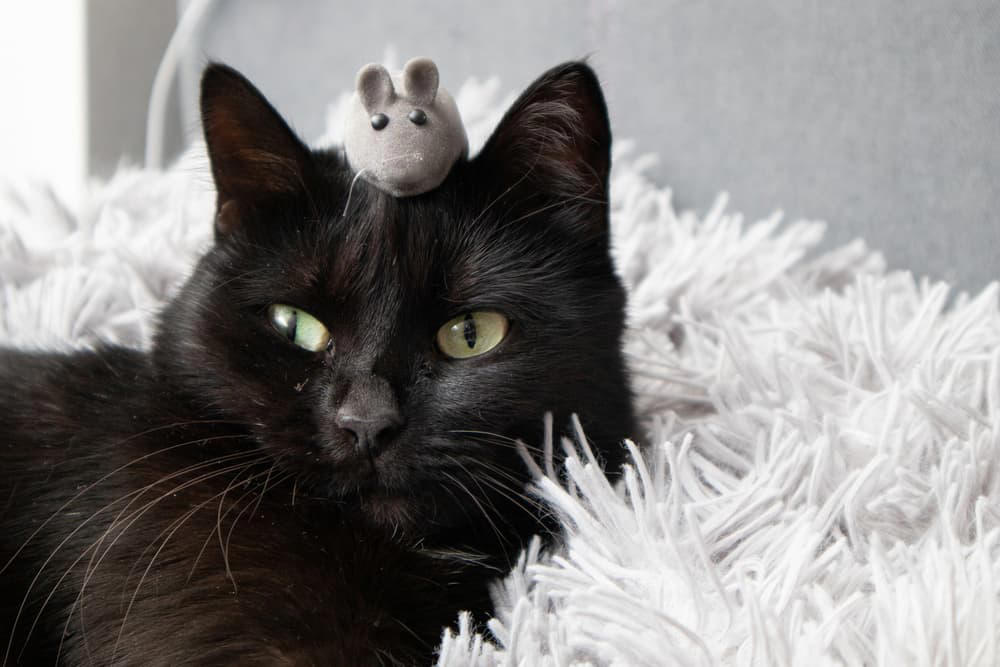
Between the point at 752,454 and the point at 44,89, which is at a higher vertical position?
the point at 44,89

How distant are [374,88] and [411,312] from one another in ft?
0.59

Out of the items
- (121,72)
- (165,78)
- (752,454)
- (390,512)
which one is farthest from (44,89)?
(752,454)

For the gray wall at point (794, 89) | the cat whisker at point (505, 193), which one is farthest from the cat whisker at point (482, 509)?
the gray wall at point (794, 89)

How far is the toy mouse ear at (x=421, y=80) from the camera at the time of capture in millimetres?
719

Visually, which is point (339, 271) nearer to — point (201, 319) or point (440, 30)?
point (201, 319)

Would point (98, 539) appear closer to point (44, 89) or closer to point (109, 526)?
point (109, 526)

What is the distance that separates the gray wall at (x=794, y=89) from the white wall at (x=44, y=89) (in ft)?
1.81

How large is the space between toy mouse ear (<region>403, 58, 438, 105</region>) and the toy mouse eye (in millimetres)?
18

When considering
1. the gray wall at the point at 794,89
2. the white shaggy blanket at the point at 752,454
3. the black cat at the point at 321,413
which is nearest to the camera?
the white shaggy blanket at the point at 752,454

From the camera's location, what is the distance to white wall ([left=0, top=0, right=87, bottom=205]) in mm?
1865

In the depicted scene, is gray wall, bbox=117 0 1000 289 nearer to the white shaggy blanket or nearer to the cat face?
the white shaggy blanket

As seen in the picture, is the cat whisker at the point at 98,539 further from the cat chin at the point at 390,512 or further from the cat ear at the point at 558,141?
the cat ear at the point at 558,141

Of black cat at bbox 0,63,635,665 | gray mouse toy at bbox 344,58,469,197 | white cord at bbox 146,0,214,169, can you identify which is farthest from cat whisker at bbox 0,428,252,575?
white cord at bbox 146,0,214,169

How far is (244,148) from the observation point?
31.4 inches
